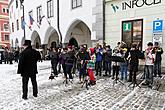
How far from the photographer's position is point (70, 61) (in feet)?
26.2

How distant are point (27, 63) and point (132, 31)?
7.40m

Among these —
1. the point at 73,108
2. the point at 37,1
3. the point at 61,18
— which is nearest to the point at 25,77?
the point at 73,108

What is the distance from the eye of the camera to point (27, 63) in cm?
592

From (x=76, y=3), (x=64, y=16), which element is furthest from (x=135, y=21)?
(x=64, y=16)

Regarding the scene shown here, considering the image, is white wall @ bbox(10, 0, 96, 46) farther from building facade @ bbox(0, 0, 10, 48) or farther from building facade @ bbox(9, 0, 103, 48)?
building facade @ bbox(0, 0, 10, 48)

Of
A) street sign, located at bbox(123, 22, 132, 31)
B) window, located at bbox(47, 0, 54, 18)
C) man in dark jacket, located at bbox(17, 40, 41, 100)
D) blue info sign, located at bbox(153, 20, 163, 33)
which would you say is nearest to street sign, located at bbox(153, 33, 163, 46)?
blue info sign, located at bbox(153, 20, 163, 33)

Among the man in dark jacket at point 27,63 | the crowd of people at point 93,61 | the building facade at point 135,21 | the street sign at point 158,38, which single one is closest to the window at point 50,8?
the building facade at point 135,21

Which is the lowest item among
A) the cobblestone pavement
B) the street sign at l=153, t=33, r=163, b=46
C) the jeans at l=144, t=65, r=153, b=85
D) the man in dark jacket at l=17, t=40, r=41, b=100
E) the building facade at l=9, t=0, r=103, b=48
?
the cobblestone pavement

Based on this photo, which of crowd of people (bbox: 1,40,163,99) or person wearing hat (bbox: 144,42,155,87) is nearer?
crowd of people (bbox: 1,40,163,99)

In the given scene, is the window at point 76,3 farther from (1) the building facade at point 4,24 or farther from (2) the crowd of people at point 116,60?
(1) the building facade at point 4,24

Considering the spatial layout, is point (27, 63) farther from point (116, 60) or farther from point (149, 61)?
point (149, 61)

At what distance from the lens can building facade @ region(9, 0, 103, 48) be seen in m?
13.2

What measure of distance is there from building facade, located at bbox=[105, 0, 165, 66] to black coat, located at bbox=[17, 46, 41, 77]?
20.6 feet

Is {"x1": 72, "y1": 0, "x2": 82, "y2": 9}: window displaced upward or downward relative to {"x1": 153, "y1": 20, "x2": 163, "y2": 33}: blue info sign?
upward
